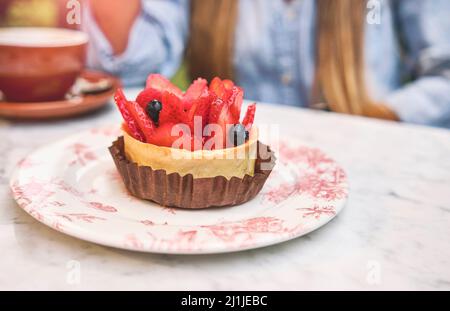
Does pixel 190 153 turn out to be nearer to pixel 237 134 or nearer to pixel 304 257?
pixel 237 134

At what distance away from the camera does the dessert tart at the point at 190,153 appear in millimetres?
879

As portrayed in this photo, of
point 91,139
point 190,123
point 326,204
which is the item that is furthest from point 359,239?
point 91,139

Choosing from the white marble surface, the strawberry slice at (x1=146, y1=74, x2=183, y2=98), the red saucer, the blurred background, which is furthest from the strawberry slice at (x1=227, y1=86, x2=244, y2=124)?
the blurred background

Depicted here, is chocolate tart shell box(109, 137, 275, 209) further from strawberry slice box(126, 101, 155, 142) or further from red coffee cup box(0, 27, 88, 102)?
red coffee cup box(0, 27, 88, 102)

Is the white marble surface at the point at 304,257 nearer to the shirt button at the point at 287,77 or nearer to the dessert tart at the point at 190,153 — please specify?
the dessert tart at the point at 190,153

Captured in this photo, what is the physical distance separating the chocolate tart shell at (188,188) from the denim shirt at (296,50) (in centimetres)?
121

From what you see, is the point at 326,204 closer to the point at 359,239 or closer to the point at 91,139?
the point at 359,239

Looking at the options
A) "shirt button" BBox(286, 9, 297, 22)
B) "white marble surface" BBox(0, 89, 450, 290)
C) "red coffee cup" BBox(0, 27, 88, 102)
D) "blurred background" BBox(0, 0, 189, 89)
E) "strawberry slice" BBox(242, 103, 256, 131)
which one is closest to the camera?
"white marble surface" BBox(0, 89, 450, 290)

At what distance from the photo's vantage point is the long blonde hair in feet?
6.25

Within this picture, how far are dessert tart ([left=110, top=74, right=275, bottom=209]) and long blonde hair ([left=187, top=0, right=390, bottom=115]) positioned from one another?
3.45ft

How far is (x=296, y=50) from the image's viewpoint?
6.98 feet

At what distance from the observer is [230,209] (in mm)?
896

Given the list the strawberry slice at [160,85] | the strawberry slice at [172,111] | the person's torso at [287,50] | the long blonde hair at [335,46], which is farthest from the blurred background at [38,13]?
the strawberry slice at [172,111]
